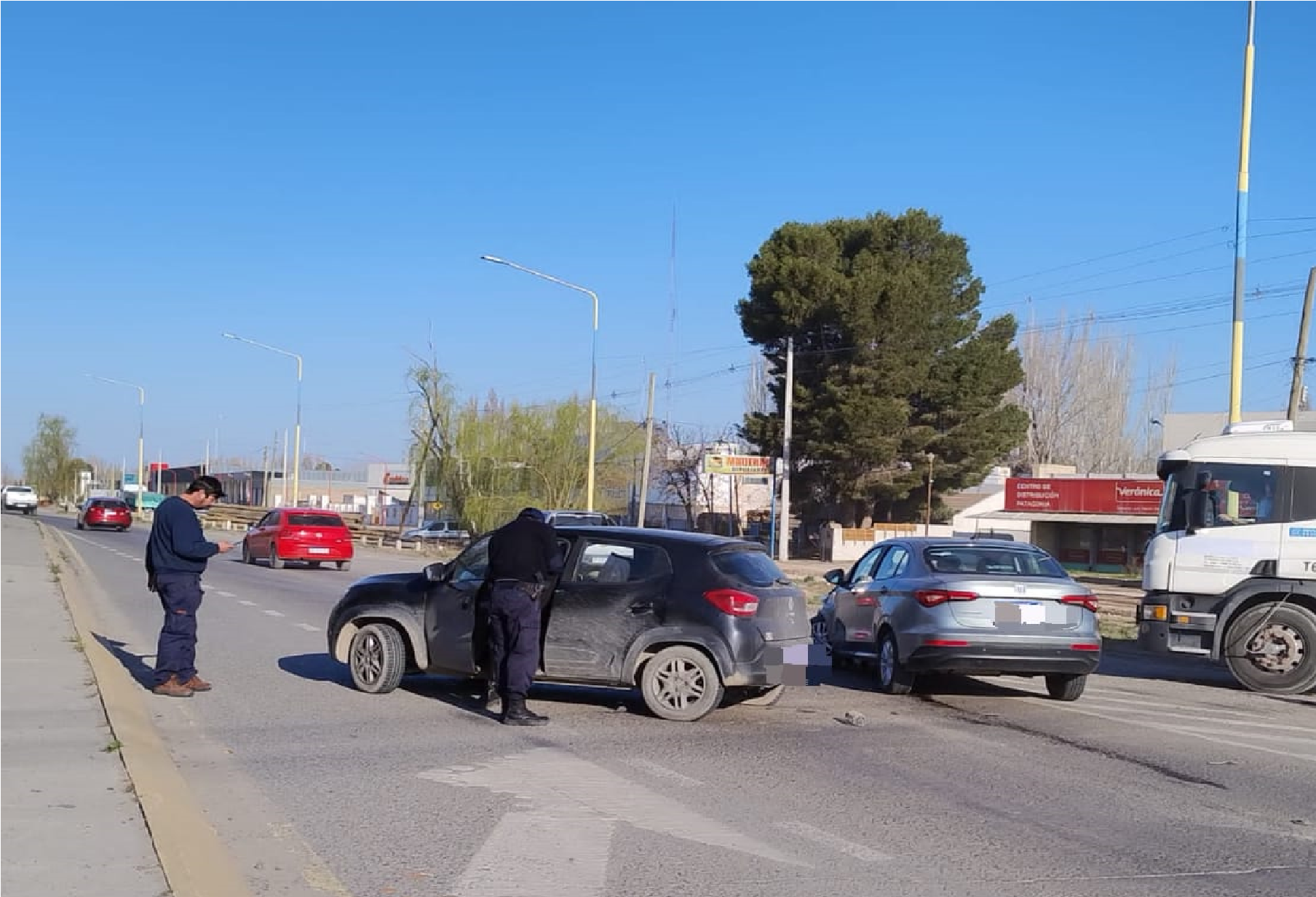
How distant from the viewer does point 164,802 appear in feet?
24.9

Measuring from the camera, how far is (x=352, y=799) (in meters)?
8.16

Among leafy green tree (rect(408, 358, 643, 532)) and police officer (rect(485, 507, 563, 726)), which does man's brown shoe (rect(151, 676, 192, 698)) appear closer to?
police officer (rect(485, 507, 563, 726))

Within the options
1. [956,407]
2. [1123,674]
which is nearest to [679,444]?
A: [956,407]

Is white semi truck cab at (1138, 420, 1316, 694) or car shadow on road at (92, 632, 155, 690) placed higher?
white semi truck cab at (1138, 420, 1316, 694)

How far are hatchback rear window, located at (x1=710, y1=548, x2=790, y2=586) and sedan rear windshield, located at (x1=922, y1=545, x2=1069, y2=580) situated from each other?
80.4 inches

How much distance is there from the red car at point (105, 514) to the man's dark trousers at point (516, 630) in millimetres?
55027

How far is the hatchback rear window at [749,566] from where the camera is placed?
11445 millimetres

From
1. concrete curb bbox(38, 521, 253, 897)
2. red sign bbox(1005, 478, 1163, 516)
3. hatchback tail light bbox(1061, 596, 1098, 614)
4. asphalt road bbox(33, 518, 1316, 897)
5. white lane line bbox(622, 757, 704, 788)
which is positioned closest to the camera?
concrete curb bbox(38, 521, 253, 897)

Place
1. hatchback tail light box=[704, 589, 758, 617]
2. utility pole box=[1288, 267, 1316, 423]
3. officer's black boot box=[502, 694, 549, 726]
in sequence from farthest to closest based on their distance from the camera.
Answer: utility pole box=[1288, 267, 1316, 423]
hatchback tail light box=[704, 589, 758, 617]
officer's black boot box=[502, 694, 549, 726]

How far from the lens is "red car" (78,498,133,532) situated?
6106cm

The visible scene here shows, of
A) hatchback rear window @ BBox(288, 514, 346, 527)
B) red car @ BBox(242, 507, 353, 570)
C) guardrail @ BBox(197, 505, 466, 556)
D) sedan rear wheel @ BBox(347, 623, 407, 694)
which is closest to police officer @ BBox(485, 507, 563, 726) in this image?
sedan rear wheel @ BBox(347, 623, 407, 694)

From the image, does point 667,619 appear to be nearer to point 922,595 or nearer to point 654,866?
point 922,595

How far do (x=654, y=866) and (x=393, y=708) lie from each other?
17.7 feet

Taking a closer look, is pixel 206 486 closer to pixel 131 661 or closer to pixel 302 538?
pixel 131 661
